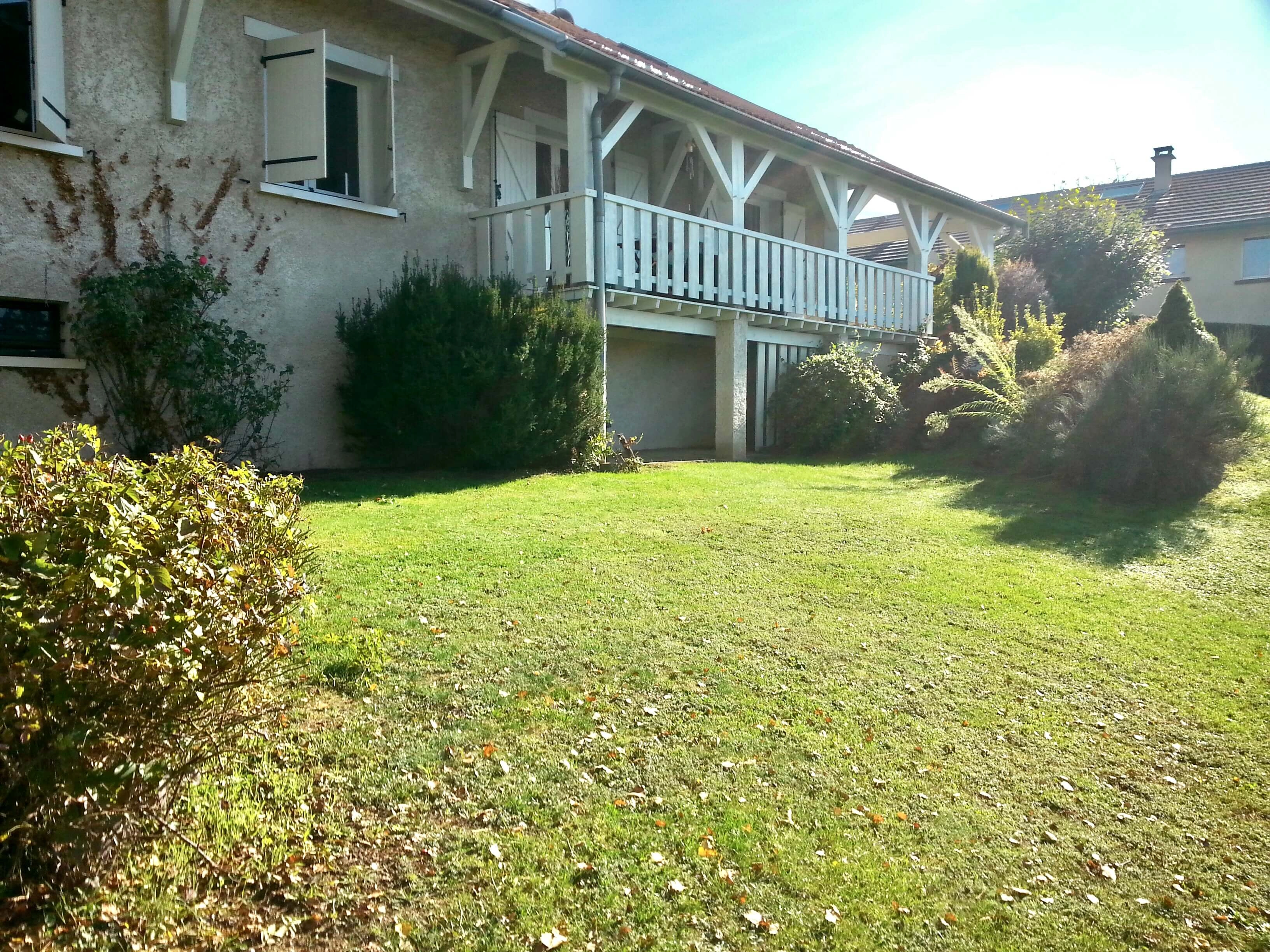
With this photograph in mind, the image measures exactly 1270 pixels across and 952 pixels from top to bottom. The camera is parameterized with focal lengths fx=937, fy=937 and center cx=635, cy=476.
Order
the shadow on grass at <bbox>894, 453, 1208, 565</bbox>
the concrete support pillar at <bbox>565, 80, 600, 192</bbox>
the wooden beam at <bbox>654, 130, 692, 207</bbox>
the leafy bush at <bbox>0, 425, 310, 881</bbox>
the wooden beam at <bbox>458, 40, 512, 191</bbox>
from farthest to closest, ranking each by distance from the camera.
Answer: the wooden beam at <bbox>654, 130, 692, 207</bbox>, the wooden beam at <bbox>458, 40, 512, 191</bbox>, the concrete support pillar at <bbox>565, 80, 600, 192</bbox>, the shadow on grass at <bbox>894, 453, 1208, 565</bbox>, the leafy bush at <bbox>0, 425, 310, 881</bbox>

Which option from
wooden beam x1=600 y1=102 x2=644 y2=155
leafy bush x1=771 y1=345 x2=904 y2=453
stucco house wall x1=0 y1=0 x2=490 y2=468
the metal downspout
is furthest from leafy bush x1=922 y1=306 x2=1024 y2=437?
stucco house wall x1=0 y1=0 x2=490 y2=468

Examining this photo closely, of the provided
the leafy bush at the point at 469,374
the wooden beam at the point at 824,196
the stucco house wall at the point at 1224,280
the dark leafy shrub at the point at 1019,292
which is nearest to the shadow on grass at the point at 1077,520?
the leafy bush at the point at 469,374

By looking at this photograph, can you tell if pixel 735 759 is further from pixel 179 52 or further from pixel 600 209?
pixel 179 52

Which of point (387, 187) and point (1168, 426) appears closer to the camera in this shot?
point (1168, 426)

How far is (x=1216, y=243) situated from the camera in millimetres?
27328

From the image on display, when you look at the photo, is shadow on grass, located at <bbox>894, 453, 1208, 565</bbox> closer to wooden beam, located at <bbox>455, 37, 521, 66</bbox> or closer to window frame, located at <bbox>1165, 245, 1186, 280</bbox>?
wooden beam, located at <bbox>455, 37, 521, 66</bbox>

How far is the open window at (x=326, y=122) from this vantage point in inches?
369

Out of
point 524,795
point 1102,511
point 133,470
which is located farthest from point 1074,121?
point 133,470

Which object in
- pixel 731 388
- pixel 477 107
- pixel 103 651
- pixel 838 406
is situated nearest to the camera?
pixel 103 651

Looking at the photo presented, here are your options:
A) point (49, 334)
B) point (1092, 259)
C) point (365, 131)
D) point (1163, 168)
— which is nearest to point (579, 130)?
point (365, 131)

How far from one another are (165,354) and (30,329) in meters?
1.32

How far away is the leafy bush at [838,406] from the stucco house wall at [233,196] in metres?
5.27

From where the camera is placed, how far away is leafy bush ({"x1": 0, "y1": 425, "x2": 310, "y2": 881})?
7.16 ft

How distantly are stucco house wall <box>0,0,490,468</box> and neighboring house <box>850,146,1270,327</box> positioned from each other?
692 inches
